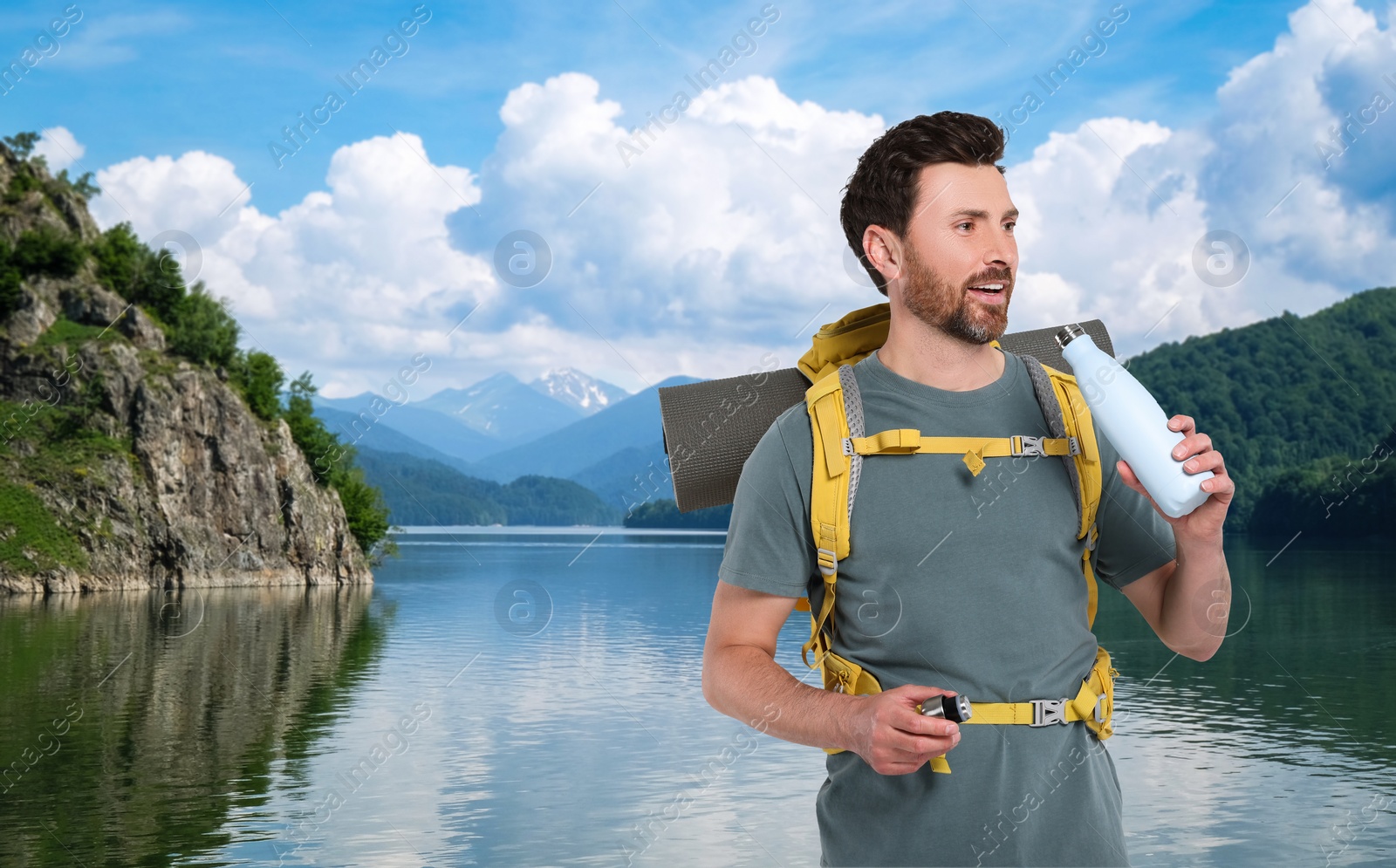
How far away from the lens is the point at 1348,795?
24.7 m

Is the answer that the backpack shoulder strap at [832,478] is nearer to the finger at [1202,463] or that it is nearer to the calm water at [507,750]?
the finger at [1202,463]

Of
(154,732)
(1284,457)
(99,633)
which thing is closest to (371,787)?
(154,732)

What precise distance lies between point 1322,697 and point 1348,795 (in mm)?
13727

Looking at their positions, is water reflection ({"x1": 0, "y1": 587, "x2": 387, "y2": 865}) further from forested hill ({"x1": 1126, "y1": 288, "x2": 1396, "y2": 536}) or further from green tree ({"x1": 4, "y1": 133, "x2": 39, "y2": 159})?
forested hill ({"x1": 1126, "y1": 288, "x2": 1396, "y2": 536})

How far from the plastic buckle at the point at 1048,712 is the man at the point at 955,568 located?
0.03 m

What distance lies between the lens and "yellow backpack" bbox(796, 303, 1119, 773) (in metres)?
2.93

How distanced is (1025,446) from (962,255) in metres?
0.50

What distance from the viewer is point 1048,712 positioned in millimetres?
2893

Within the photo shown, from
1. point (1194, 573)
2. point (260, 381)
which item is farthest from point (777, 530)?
point (260, 381)

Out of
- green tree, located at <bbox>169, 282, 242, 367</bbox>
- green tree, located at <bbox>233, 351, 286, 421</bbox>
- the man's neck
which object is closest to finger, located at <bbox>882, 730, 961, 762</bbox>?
the man's neck

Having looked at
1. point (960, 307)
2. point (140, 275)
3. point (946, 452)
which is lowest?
point (946, 452)

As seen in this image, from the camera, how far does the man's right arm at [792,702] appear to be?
8.18ft

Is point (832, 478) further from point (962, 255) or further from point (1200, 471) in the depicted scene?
point (1200, 471)

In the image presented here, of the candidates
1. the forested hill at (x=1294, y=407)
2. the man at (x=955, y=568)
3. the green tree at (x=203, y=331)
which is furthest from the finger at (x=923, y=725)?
the forested hill at (x=1294, y=407)
